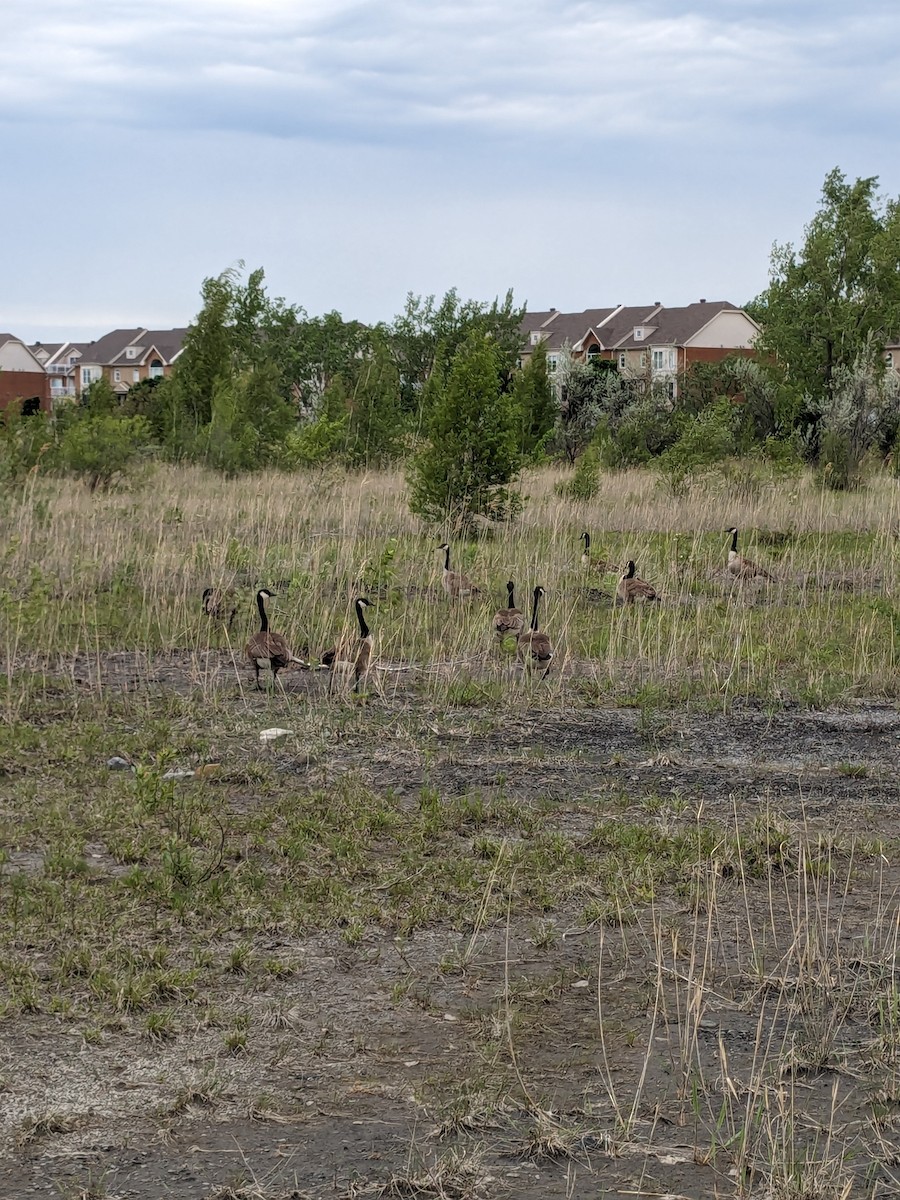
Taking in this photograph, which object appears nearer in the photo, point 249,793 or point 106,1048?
point 106,1048

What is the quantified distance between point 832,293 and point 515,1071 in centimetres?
4032

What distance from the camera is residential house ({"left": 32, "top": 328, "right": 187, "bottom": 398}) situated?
10188 cm

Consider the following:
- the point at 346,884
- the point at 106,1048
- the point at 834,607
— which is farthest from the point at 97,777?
the point at 834,607

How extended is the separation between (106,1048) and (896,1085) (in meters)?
2.56

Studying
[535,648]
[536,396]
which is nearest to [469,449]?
[535,648]

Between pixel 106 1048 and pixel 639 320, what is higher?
pixel 639 320

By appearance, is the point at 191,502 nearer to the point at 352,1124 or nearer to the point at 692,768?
the point at 692,768

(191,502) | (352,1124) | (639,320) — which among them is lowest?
(352,1124)

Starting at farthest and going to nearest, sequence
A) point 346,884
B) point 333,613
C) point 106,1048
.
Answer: point 333,613
point 346,884
point 106,1048

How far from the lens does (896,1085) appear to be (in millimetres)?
4160

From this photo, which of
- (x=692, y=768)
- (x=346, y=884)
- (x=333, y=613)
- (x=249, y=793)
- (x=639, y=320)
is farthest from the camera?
(x=639, y=320)

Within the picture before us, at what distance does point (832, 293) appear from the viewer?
41250 mm

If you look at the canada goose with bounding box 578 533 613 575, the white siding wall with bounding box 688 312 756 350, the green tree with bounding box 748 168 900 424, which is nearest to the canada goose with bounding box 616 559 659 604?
the canada goose with bounding box 578 533 613 575

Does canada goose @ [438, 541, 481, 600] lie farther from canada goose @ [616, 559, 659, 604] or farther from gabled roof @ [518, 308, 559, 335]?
gabled roof @ [518, 308, 559, 335]
